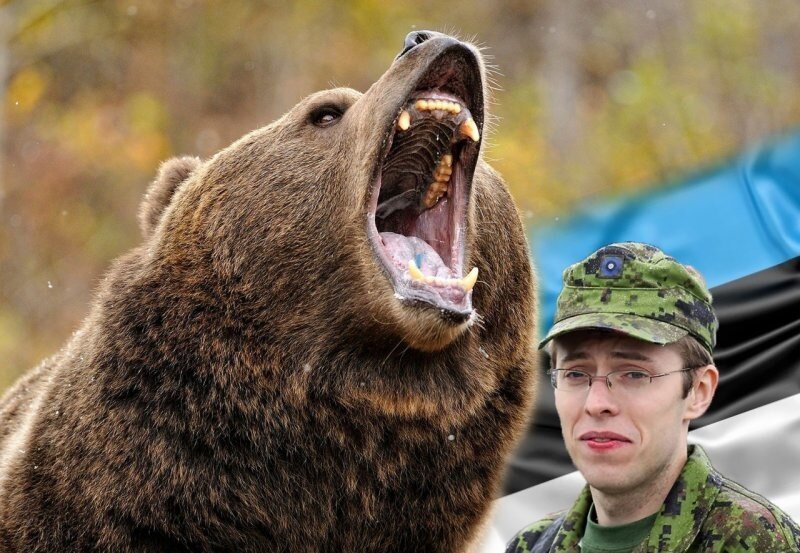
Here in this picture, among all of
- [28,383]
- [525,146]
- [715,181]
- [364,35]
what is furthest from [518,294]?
[364,35]

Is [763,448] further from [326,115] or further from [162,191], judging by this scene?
[162,191]

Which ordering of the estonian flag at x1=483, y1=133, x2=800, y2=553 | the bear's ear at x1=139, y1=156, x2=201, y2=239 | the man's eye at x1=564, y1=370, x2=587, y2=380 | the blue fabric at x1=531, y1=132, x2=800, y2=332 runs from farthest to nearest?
the blue fabric at x1=531, y1=132, x2=800, y2=332 → the estonian flag at x1=483, y1=133, x2=800, y2=553 → the bear's ear at x1=139, y1=156, x2=201, y2=239 → the man's eye at x1=564, y1=370, x2=587, y2=380

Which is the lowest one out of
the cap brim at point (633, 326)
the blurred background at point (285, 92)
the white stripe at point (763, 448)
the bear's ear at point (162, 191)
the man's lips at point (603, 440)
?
the white stripe at point (763, 448)

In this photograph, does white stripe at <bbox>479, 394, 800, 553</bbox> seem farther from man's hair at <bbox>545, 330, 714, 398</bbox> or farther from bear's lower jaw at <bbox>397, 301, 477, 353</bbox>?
man's hair at <bbox>545, 330, 714, 398</bbox>

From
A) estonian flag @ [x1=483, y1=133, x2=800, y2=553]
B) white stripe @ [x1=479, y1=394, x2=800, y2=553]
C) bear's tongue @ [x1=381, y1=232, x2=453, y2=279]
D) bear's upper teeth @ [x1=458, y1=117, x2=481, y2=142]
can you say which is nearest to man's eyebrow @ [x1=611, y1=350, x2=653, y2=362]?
bear's tongue @ [x1=381, y1=232, x2=453, y2=279]

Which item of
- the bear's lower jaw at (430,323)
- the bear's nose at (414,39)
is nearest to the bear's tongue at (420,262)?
the bear's lower jaw at (430,323)

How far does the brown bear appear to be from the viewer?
381 centimetres

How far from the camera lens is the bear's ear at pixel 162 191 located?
4699 millimetres

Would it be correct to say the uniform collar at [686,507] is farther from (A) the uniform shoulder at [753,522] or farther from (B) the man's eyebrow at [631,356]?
(B) the man's eyebrow at [631,356]

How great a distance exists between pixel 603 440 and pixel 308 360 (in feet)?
3.60

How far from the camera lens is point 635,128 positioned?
17344 millimetres

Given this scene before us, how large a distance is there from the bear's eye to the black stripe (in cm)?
216

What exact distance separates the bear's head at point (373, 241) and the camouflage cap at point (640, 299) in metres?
0.50

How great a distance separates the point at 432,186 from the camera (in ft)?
14.3
